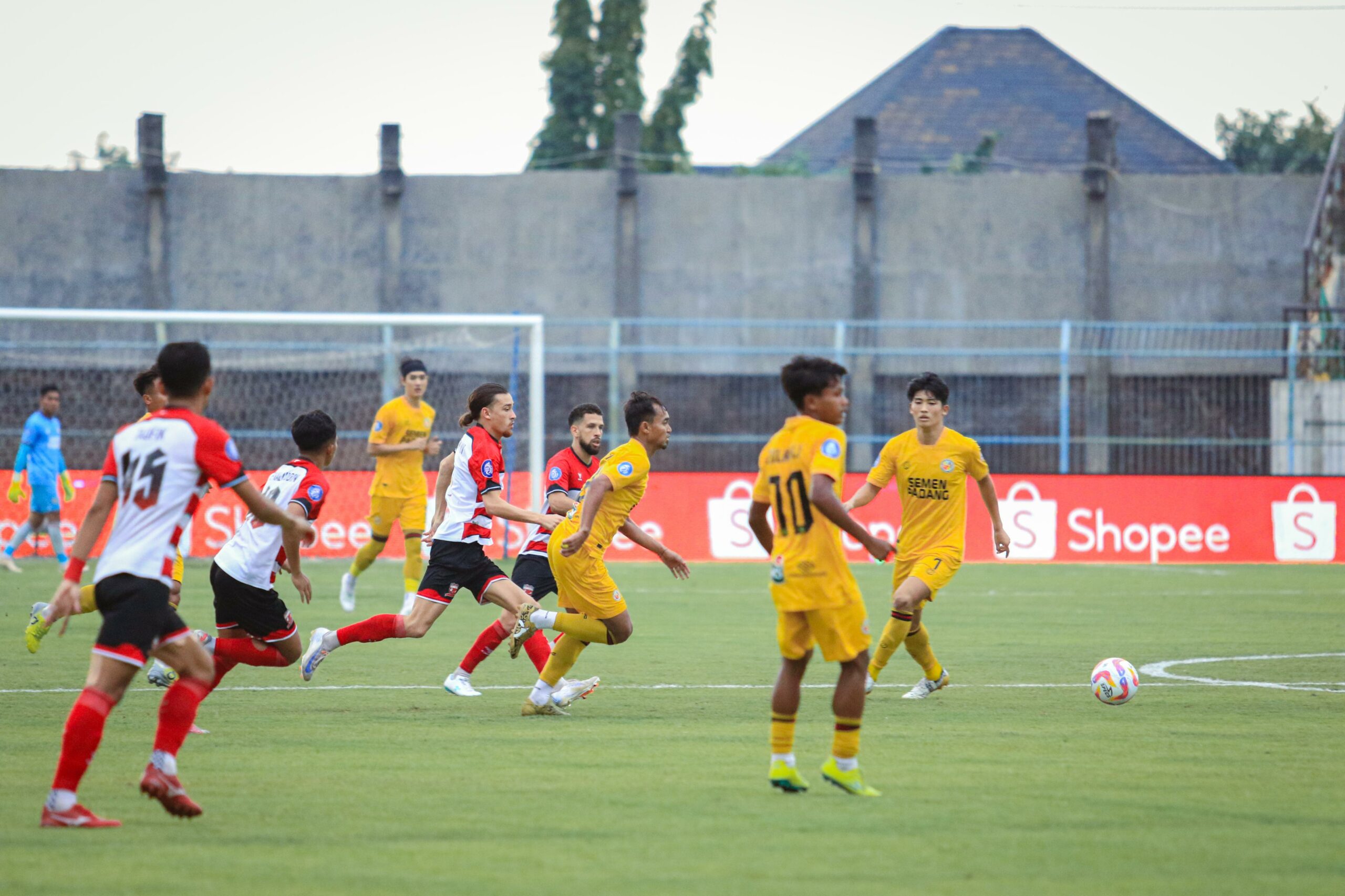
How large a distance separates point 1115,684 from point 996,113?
41.1m

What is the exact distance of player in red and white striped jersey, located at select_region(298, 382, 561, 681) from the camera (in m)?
9.23

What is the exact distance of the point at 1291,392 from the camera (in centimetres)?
2355

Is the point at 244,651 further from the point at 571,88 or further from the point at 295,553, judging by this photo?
the point at 571,88

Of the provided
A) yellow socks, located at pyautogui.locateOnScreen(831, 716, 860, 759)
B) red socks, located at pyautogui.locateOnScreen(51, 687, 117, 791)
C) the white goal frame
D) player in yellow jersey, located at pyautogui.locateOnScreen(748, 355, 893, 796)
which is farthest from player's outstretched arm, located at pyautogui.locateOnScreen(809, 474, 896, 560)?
the white goal frame

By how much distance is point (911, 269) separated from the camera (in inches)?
1276

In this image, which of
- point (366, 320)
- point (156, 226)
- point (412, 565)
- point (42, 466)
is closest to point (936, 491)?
point (412, 565)

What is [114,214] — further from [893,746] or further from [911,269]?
[893,746]

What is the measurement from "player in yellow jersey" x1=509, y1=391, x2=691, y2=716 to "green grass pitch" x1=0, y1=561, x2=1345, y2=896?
379 mm

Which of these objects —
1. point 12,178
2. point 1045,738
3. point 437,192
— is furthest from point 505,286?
point 1045,738

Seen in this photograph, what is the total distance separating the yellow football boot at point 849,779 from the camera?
6406 mm

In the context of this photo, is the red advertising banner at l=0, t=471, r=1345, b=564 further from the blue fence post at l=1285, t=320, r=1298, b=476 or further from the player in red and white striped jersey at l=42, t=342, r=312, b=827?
the player in red and white striped jersey at l=42, t=342, r=312, b=827

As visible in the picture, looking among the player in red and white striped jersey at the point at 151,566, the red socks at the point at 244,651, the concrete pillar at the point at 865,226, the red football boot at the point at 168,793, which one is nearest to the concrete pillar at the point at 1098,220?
the concrete pillar at the point at 865,226

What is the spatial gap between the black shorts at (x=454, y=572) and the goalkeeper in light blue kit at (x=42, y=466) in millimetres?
10172

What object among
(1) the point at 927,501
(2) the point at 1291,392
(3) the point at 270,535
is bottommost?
(3) the point at 270,535
